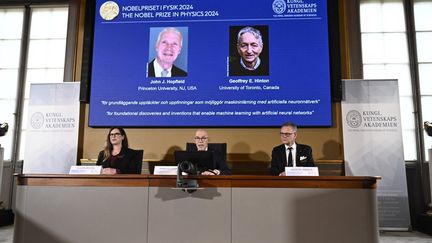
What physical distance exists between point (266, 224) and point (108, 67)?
3303 mm

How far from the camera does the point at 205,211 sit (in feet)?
7.73

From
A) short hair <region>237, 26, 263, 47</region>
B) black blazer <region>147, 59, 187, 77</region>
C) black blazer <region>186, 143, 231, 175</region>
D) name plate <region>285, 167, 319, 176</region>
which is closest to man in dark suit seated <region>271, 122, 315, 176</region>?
black blazer <region>186, 143, 231, 175</region>

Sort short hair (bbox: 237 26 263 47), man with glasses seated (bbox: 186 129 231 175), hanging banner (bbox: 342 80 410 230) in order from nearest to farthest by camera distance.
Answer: man with glasses seated (bbox: 186 129 231 175) < hanging banner (bbox: 342 80 410 230) < short hair (bbox: 237 26 263 47)

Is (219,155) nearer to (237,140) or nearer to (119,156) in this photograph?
(237,140)

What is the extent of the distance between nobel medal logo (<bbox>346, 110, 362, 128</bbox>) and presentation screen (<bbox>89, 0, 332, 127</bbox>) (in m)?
0.29

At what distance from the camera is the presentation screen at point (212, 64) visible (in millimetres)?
4551

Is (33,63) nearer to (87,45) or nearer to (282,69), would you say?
(87,45)

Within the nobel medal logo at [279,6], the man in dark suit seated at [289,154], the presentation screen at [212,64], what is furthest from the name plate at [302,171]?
the nobel medal logo at [279,6]

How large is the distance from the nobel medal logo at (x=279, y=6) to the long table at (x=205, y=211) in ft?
9.61

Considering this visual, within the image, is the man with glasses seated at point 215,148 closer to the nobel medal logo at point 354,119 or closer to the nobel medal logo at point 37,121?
the nobel medal logo at point 354,119

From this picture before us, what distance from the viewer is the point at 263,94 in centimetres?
455

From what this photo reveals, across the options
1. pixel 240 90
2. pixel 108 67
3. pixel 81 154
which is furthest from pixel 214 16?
pixel 81 154

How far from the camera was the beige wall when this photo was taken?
4629mm

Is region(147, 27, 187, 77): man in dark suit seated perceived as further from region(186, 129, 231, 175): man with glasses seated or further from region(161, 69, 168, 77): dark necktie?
region(186, 129, 231, 175): man with glasses seated
